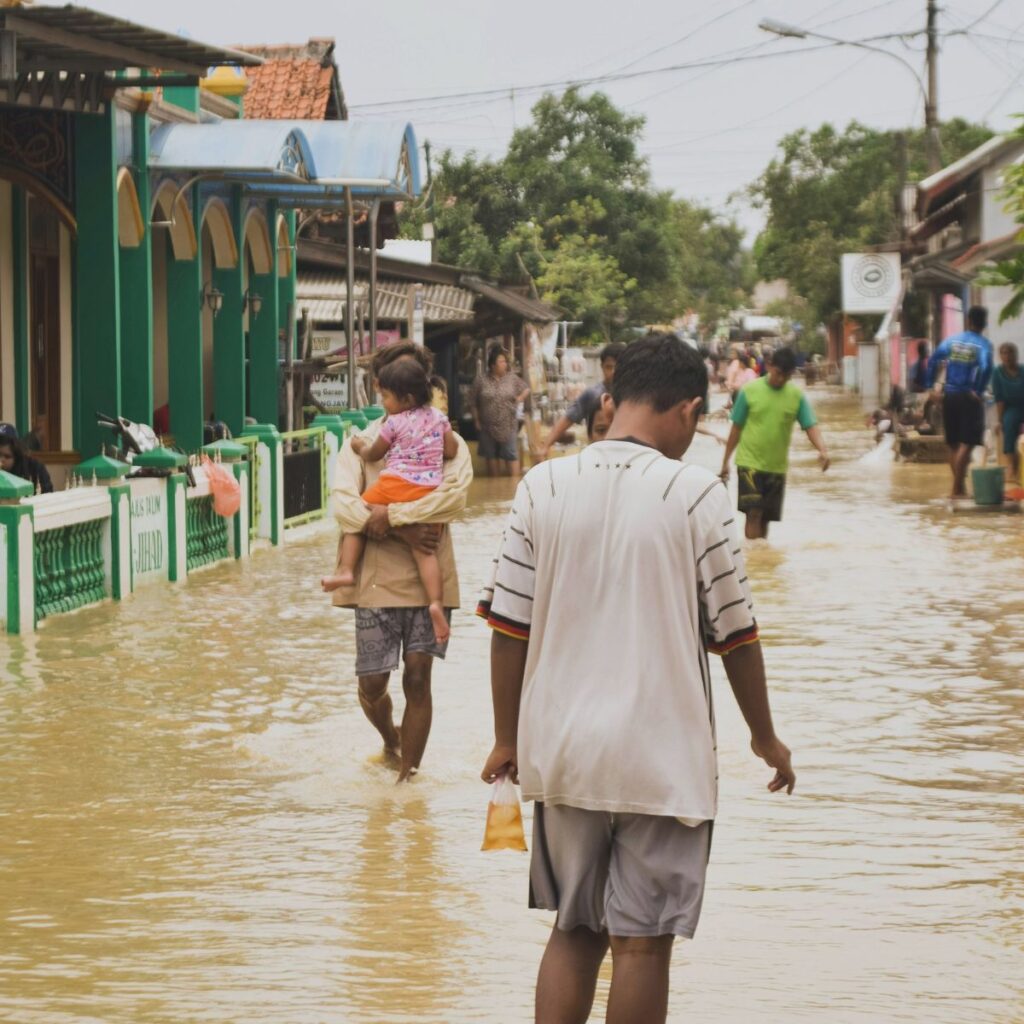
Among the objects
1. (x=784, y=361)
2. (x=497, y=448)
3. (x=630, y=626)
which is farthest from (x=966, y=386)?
(x=630, y=626)

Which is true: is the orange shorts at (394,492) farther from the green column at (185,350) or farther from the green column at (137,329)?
the green column at (185,350)

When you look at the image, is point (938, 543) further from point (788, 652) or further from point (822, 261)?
point (822, 261)

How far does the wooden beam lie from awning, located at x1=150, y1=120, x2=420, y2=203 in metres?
2.39

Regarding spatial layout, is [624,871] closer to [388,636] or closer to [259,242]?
[388,636]

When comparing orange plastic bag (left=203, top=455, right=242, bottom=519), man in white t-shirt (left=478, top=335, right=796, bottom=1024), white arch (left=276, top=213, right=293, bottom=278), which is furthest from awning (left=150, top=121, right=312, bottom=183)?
man in white t-shirt (left=478, top=335, right=796, bottom=1024)

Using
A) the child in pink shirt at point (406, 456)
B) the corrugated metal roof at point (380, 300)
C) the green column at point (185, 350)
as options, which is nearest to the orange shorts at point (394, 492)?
the child in pink shirt at point (406, 456)

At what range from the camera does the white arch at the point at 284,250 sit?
2410cm

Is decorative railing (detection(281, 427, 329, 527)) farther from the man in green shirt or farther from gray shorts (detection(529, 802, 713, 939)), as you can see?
gray shorts (detection(529, 802, 713, 939))

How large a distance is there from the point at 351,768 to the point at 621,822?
4210 mm

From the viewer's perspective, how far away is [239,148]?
1788cm

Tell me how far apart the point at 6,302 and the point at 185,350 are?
3.06 metres

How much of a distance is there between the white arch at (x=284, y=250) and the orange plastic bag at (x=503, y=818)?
1983 centimetres

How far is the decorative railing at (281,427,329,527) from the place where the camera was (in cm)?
1881

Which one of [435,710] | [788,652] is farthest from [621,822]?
[788,652]
